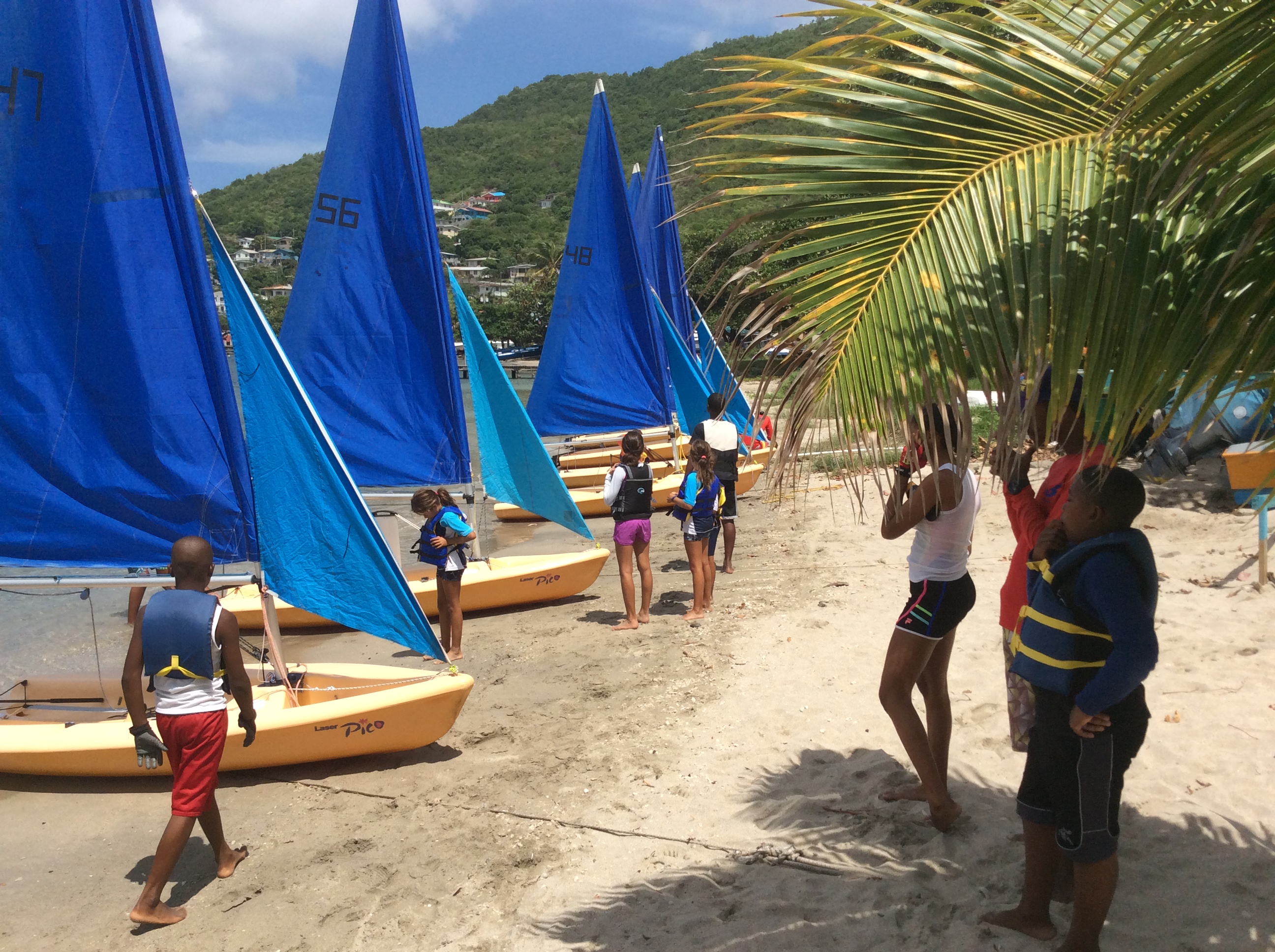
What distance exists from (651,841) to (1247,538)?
223 inches

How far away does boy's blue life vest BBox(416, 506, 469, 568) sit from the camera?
6.68m

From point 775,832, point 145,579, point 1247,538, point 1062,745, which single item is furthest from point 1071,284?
point 1247,538

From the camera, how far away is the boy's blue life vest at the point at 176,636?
3613 millimetres

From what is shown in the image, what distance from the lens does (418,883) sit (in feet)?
12.6

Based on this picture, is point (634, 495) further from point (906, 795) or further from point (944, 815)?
point (944, 815)

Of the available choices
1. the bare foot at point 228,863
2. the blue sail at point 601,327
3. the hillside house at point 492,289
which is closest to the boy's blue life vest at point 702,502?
the bare foot at point 228,863

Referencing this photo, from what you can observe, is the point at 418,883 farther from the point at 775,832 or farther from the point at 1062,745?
the point at 1062,745

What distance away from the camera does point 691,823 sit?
13.3ft

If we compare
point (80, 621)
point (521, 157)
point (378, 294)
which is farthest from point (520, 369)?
point (521, 157)

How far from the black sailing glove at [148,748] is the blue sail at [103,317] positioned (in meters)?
1.64

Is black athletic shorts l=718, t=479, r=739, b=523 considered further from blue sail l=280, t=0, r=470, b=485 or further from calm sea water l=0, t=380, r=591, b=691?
calm sea water l=0, t=380, r=591, b=691

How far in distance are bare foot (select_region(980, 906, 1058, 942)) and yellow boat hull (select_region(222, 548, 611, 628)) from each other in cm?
539

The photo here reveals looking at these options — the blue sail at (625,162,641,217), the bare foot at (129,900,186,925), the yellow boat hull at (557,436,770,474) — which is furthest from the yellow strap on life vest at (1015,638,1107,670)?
the blue sail at (625,162,641,217)

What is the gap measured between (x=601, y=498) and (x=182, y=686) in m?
9.45
